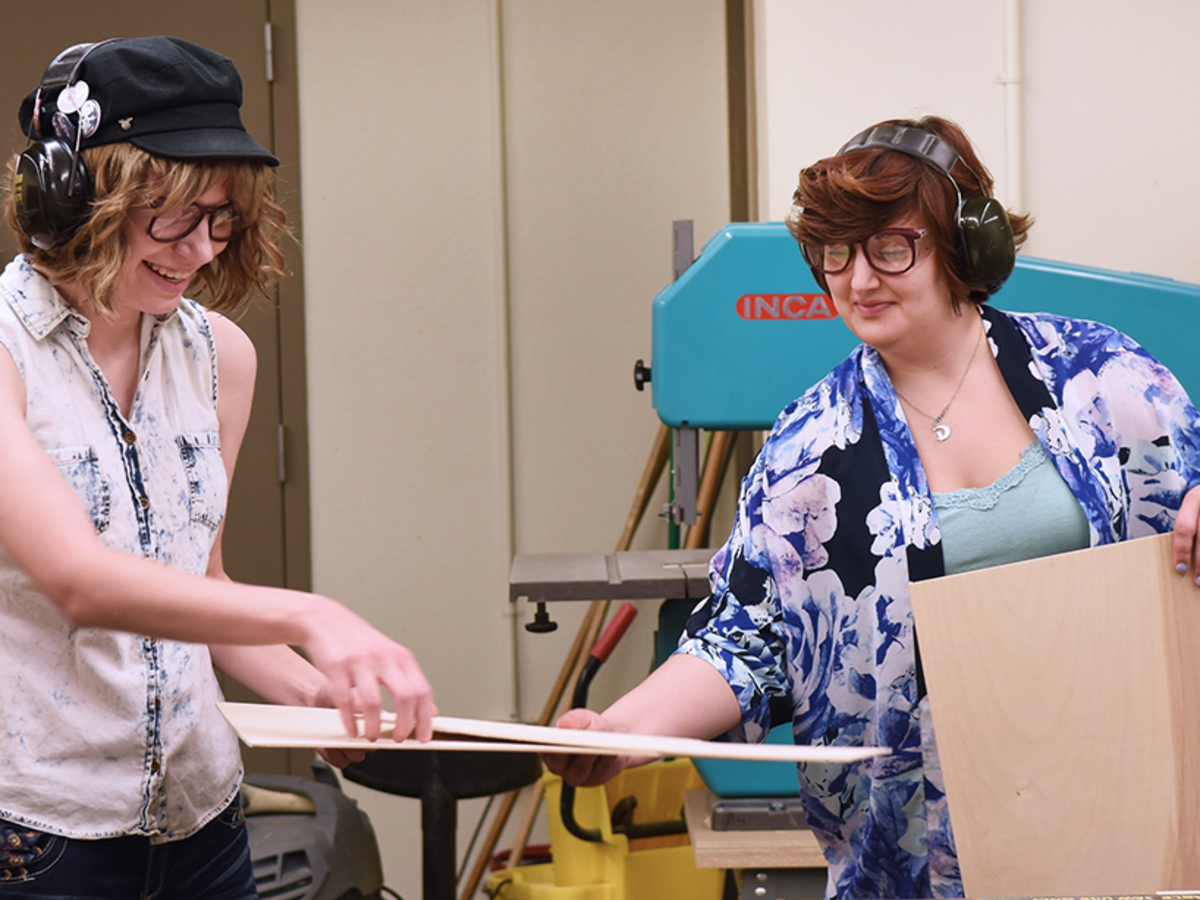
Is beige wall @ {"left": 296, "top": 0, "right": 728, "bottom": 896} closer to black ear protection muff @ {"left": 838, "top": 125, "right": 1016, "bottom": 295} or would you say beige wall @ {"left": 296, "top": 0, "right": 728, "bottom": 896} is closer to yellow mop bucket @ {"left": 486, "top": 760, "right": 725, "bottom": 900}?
yellow mop bucket @ {"left": 486, "top": 760, "right": 725, "bottom": 900}

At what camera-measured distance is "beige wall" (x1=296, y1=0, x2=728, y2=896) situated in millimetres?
2879

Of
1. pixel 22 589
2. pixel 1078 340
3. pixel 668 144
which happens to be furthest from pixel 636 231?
pixel 22 589

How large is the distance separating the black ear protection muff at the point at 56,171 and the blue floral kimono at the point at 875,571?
0.70 m

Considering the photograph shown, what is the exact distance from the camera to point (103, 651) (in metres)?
1.01

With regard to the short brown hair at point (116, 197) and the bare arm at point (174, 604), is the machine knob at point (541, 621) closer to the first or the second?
the short brown hair at point (116, 197)

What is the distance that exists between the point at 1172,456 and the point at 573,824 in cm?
139

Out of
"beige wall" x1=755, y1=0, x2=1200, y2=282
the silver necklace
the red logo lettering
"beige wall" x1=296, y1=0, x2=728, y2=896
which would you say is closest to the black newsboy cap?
the silver necklace

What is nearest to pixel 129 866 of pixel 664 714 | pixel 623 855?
pixel 664 714

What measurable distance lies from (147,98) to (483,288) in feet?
6.41

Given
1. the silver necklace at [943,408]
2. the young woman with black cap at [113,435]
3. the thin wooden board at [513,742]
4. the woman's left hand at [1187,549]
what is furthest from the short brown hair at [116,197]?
the woman's left hand at [1187,549]

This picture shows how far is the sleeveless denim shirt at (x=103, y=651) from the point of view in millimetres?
994

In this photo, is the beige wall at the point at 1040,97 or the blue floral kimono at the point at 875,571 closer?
the blue floral kimono at the point at 875,571

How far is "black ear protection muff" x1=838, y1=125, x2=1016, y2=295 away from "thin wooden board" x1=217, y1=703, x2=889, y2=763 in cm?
56

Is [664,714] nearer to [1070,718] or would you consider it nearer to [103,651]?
[1070,718]
